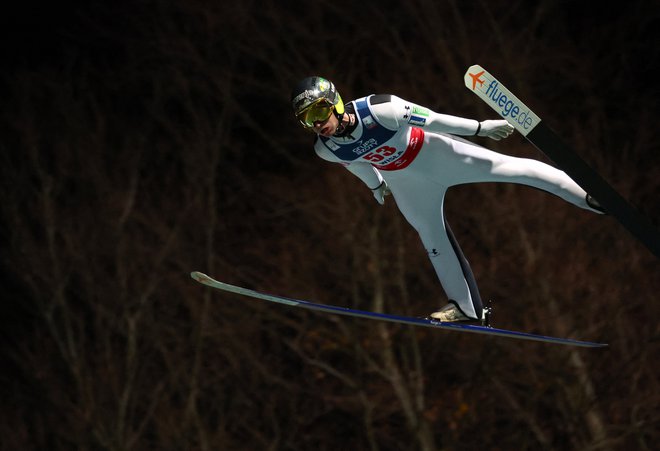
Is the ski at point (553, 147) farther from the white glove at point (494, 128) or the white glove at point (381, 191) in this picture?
the white glove at point (381, 191)

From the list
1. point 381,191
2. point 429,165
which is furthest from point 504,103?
point 381,191

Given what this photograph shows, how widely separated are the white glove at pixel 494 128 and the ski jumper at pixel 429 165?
0.04m

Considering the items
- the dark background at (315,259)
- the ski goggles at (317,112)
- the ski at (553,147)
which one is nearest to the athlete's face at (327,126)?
the ski goggles at (317,112)

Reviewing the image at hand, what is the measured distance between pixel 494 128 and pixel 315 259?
41.2ft

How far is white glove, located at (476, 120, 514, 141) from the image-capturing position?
7.09 m

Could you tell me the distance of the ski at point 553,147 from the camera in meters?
6.85

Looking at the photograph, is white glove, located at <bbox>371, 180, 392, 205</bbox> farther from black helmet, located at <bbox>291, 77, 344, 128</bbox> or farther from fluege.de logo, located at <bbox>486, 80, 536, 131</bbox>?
fluege.de logo, located at <bbox>486, 80, 536, 131</bbox>

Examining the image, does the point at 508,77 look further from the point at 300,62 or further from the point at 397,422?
the point at 397,422

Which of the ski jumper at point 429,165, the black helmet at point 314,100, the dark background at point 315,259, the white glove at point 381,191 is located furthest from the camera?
the dark background at point 315,259

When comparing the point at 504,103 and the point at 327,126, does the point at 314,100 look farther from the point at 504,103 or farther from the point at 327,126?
the point at 504,103

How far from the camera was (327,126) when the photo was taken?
273 inches

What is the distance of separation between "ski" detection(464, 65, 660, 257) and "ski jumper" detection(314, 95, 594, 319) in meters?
0.22

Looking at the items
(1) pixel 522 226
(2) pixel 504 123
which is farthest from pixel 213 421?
(2) pixel 504 123

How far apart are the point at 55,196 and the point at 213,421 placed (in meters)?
3.99
